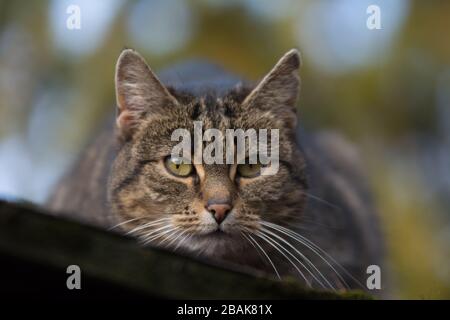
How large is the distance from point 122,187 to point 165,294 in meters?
1.76

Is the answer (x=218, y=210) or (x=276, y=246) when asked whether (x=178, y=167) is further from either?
(x=276, y=246)

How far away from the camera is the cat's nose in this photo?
3.58 m

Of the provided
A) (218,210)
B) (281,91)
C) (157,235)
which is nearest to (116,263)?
(218,210)

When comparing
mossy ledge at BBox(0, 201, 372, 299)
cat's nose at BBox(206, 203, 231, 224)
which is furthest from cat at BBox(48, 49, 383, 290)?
mossy ledge at BBox(0, 201, 372, 299)

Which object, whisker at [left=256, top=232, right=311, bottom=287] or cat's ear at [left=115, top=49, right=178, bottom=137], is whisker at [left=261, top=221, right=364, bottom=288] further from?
cat's ear at [left=115, top=49, right=178, bottom=137]

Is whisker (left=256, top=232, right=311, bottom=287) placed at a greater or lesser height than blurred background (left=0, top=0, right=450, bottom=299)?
lesser

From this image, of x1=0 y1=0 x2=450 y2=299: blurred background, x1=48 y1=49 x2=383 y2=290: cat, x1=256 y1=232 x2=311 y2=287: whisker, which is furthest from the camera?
x1=0 y1=0 x2=450 y2=299: blurred background

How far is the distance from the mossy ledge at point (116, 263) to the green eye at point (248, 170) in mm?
1266

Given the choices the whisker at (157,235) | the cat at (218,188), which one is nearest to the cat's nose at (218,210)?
the cat at (218,188)

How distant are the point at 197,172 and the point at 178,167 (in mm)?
157

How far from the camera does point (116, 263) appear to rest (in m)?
2.39

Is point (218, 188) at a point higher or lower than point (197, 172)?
lower

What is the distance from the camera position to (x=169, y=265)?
247 cm

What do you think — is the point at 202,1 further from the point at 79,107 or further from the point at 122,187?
the point at 122,187
